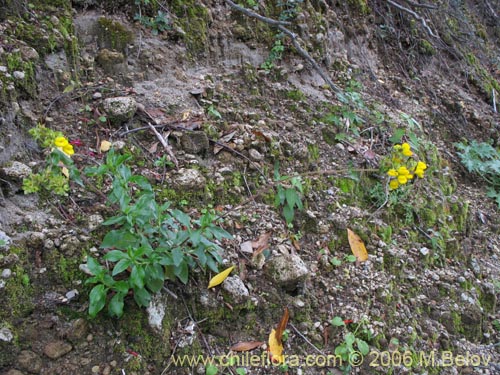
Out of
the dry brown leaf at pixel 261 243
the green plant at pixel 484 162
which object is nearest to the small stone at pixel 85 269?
the dry brown leaf at pixel 261 243

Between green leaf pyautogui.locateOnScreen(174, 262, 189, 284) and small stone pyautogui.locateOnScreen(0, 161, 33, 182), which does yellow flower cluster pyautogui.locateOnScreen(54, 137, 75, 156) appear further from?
green leaf pyautogui.locateOnScreen(174, 262, 189, 284)

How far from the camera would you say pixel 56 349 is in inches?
69.6

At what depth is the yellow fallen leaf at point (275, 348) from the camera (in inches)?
82.2

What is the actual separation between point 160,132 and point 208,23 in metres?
1.38

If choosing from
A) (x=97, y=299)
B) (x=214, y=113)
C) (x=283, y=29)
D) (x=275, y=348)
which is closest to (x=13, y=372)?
(x=97, y=299)

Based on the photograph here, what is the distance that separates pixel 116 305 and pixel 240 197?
3.70ft

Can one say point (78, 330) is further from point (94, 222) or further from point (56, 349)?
point (94, 222)

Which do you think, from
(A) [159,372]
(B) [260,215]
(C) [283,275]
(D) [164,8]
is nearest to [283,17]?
(D) [164,8]

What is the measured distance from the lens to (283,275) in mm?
2322

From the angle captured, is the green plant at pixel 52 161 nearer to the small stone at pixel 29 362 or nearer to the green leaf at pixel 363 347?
the small stone at pixel 29 362

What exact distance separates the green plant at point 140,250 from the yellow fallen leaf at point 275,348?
50 centimetres

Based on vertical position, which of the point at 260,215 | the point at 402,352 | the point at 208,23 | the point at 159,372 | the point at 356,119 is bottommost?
the point at 402,352

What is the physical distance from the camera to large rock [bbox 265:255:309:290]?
2324 millimetres

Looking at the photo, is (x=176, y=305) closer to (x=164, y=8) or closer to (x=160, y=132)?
(x=160, y=132)
